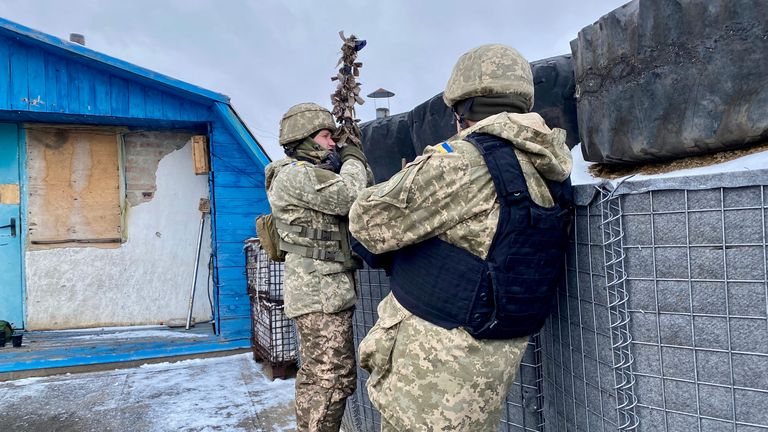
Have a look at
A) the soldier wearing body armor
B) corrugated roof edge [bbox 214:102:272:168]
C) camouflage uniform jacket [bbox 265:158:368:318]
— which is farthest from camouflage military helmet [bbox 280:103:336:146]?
corrugated roof edge [bbox 214:102:272:168]

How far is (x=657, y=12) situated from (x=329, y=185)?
60.1 inches

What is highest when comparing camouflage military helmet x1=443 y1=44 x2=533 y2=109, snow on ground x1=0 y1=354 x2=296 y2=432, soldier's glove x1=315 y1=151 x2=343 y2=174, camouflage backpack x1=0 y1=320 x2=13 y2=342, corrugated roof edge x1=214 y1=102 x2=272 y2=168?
corrugated roof edge x1=214 y1=102 x2=272 y2=168

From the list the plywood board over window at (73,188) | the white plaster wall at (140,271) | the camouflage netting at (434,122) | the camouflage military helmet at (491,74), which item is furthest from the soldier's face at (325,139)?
the plywood board over window at (73,188)

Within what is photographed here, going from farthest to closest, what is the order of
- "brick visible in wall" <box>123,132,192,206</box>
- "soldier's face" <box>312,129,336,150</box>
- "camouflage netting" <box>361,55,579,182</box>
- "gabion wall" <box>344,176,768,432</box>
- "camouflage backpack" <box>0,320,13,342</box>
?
1. "brick visible in wall" <box>123,132,192,206</box>
2. "camouflage backpack" <box>0,320,13,342</box>
3. "soldier's face" <box>312,129,336,150</box>
4. "camouflage netting" <box>361,55,579,182</box>
5. "gabion wall" <box>344,176,768,432</box>

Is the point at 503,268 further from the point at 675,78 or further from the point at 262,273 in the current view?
the point at 262,273

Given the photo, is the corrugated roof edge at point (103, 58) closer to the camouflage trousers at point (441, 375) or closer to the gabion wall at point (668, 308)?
the camouflage trousers at point (441, 375)

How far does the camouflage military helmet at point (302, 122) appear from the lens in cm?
268

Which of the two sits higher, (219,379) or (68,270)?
(68,270)

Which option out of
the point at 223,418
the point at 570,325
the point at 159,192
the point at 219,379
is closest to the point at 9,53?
the point at 159,192

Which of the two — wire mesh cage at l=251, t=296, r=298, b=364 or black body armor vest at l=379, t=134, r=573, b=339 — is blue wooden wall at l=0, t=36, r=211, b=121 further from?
black body armor vest at l=379, t=134, r=573, b=339

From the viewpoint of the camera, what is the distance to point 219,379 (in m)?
4.23

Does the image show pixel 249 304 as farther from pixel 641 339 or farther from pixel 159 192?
pixel 641 339

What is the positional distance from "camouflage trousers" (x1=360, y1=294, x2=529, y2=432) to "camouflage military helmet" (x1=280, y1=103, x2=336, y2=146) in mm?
1404

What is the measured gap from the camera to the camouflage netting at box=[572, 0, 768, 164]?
122 centimetres
